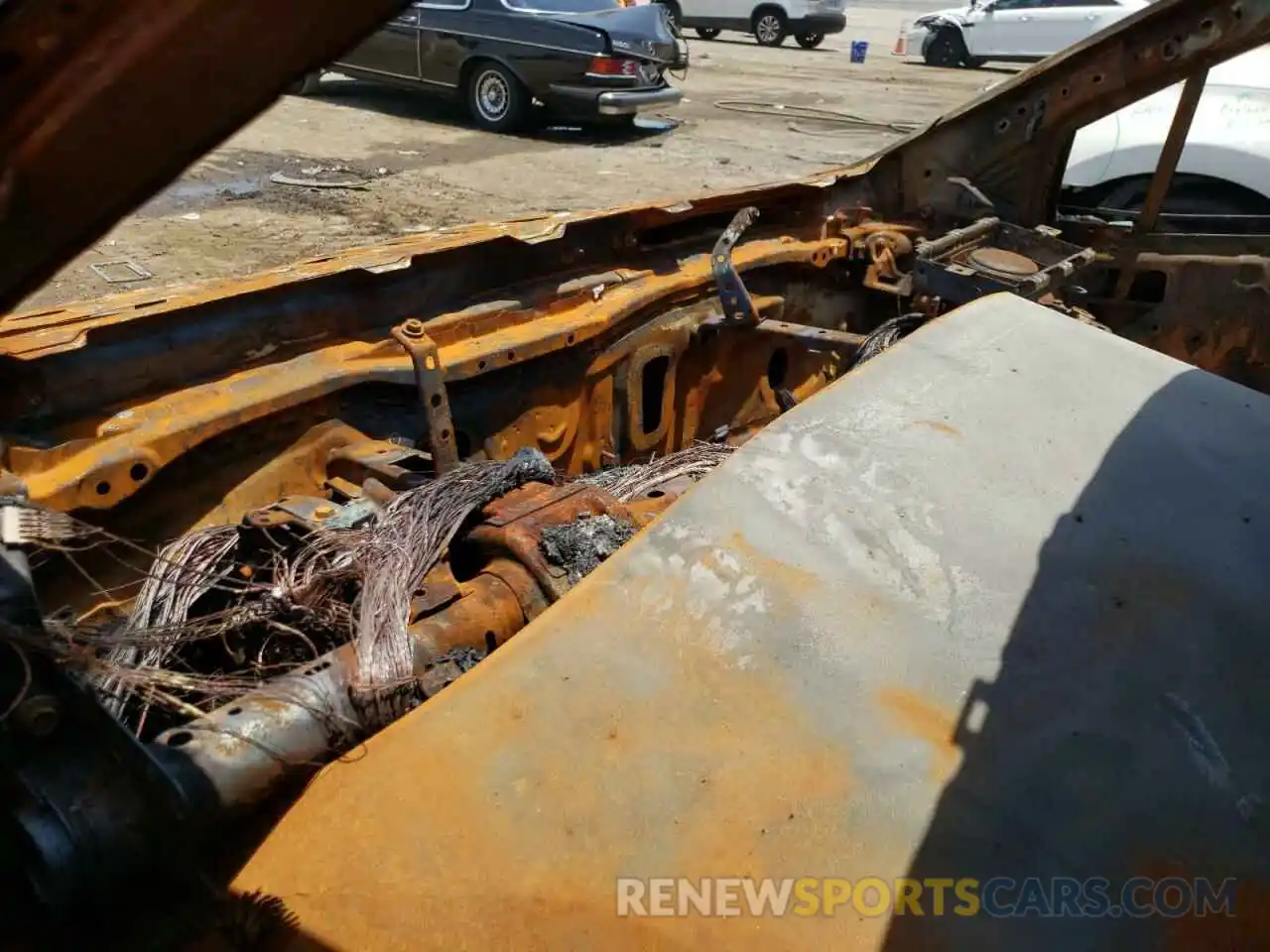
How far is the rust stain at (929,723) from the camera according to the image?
4.54 feet

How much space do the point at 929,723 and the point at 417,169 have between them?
8.62 meters

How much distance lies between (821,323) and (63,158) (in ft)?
11.0

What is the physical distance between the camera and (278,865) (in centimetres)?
127

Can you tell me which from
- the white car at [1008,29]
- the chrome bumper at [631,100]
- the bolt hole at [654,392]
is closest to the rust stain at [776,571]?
the bolt hole at [654,392]

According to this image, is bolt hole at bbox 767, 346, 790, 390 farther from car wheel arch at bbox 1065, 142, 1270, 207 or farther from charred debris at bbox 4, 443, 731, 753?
car wheel arch at bbox 1065, 142, 1270, 207

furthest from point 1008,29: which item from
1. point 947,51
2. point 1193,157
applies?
point 1193,157

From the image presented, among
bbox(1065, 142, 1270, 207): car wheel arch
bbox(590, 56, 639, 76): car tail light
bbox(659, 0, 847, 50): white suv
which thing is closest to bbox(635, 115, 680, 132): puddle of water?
bbox(590, 56, 639, 76): car tail light

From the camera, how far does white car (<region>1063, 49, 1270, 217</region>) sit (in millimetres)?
4461

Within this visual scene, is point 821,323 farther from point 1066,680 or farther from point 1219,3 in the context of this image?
point 1066,680

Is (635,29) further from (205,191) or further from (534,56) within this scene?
(205,191)

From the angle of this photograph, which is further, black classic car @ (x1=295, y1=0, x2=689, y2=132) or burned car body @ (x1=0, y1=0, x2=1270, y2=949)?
black classic car @ (x1=295, y1=0, x2=689, y2=132)

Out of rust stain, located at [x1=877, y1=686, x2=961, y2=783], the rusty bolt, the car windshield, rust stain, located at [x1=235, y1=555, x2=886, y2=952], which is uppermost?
the car windshield

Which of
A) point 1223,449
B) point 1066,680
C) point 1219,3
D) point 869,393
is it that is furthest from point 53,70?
point 1219,3

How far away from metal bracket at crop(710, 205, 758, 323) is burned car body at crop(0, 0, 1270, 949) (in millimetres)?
457
